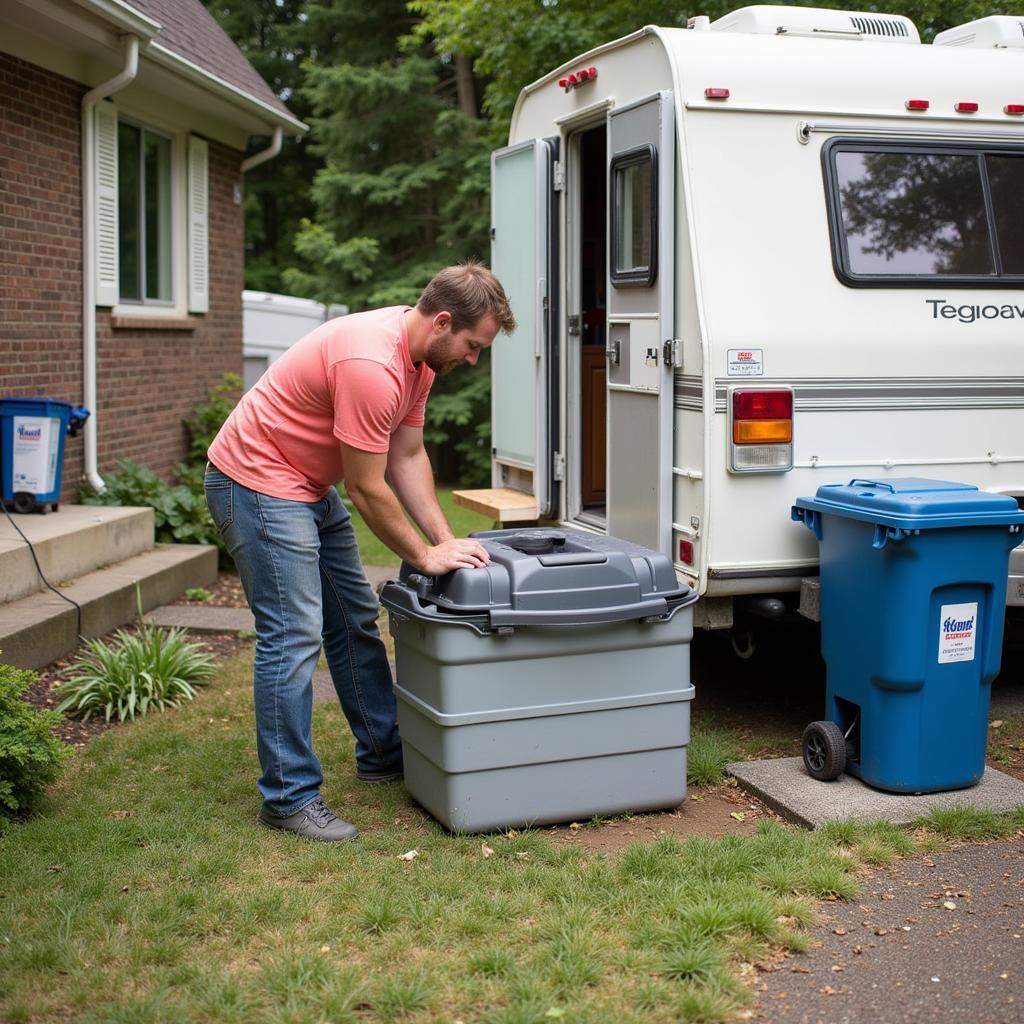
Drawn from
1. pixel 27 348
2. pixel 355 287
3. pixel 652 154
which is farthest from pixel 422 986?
pixel 355 287

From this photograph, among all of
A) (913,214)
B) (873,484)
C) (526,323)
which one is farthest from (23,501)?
(913,214)

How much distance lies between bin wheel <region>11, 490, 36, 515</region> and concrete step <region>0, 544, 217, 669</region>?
0.61 meters

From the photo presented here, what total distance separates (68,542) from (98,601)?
0.54 metres

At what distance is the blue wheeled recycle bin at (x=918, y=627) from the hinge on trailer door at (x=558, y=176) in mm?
2467

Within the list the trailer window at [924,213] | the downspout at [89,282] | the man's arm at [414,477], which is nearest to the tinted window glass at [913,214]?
the trailer window at [924,213]

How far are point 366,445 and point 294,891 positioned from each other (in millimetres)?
1334

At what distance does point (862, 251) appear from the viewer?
5.36m

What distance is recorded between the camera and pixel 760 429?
510 centimetres

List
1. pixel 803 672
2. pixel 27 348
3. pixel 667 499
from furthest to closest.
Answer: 1. pixel 27 348
2. pixel 803 672
3. pixel 667 499

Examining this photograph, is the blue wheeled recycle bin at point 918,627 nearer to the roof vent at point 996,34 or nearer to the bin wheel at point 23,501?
the roof vent at point 996,34

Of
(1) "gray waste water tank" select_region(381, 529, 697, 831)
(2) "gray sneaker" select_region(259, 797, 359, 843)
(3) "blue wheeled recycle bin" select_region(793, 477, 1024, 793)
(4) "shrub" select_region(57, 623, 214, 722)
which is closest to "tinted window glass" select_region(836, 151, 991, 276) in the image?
(3) "blue wheeled recycle bin" select_region(793, 477, 1024, 793)

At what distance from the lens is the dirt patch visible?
4352 mm

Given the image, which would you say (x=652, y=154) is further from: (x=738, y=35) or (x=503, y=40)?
(x=503, y=40)

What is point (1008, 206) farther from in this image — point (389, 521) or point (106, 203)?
point (106, 203)
